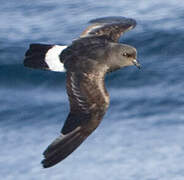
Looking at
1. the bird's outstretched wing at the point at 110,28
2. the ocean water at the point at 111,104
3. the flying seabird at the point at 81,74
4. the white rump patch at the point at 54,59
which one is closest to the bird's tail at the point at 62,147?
the flying seabird at the point at 81,74

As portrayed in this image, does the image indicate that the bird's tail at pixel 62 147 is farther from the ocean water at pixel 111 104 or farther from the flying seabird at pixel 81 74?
the ocean water at pixel 111 104

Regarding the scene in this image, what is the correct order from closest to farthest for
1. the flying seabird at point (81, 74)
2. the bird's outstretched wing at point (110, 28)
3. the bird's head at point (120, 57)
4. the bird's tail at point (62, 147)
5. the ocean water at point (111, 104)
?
1. the bird's tail at point (62, 147)
2. the flying seabird at point (81, 74)
3. the bird's head at point (120, 57)
4. the bird's outstretched wing at point (110, 28)
5. the ocean water at point (111, 104)

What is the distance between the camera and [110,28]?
10.3 m

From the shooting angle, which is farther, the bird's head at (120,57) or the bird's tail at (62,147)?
the bird's head at (120,57)

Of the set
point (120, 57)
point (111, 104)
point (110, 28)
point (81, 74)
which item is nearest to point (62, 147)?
point (81, 74)

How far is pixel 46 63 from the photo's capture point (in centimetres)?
940

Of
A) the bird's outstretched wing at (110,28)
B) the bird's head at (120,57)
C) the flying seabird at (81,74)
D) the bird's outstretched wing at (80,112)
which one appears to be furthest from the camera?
the bird's outstretched wing at (110,28)

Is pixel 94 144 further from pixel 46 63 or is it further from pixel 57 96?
pixel 46 63

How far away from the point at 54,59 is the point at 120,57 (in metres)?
0.73

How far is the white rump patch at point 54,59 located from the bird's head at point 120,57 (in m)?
0.54

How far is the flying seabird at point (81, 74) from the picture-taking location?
855cm

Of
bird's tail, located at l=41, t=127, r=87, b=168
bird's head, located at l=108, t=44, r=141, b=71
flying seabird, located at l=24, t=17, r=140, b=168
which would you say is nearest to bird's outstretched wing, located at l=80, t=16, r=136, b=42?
flying seabird, located at l=24, t=17, r=140, b=168

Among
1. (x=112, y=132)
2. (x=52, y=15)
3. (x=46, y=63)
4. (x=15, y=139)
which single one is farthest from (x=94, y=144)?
(x=52, y=15)

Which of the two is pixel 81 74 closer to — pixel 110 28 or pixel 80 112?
pixel 80 112
